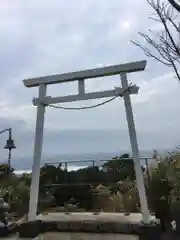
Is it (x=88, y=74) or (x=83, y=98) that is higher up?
(x=88, y=74)

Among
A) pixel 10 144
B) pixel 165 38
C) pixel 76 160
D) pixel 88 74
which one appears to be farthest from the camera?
pixel 76 160

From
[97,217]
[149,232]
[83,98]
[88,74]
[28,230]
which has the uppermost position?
[88,74]

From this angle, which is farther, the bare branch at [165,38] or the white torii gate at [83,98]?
the white torii gate at [83,98]

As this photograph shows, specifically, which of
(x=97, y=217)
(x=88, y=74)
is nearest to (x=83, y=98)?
(x=88, y=74)

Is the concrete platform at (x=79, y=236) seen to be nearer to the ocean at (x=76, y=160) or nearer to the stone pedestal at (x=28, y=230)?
the stone pedestal at (x=28, y=230)

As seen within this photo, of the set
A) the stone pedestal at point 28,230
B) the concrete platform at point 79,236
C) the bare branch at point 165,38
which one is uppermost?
the bare branch at point 165,38

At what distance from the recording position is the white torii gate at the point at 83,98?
191 inches

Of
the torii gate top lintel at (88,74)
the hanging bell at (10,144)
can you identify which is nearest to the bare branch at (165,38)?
the torii gate top lintel at (88,74)

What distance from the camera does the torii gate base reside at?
4848 millimetres

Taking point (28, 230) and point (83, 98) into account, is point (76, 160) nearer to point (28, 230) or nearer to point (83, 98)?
point (83, 98)

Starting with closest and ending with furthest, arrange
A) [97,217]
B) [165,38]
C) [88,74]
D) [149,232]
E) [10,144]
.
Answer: [165,38]
[149,232]
[88,74]
[97,217]
[10,144]

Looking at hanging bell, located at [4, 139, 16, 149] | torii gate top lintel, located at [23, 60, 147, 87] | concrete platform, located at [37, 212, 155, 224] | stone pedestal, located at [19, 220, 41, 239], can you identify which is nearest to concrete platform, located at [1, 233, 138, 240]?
stone pedestal, located at [19, 220, 41, 239]

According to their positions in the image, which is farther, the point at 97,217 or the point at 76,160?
the point at 76,160

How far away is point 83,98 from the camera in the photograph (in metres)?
5.25
